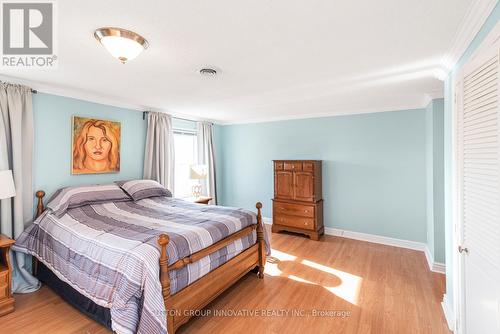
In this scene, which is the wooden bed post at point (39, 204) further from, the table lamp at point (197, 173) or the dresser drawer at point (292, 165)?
the dresser drawer at point (292, 165)

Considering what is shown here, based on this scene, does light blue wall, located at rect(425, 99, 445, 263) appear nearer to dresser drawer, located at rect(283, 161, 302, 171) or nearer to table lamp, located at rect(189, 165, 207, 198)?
dresser drawer, located at rect(283, 161, 302, 171)

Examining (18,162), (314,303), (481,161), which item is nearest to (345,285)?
(314,303)

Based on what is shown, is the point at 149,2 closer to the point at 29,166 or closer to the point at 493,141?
the point at 493,141

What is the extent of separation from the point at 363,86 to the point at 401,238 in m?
2.59

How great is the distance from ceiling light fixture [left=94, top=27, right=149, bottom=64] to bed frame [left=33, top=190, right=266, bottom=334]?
135 cm

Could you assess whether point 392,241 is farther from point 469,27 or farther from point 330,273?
point 469,27

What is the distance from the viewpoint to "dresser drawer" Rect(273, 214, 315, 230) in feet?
14.2

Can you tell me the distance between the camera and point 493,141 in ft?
4.17

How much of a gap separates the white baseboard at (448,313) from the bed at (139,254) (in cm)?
181

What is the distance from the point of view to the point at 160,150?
4219 millimetres

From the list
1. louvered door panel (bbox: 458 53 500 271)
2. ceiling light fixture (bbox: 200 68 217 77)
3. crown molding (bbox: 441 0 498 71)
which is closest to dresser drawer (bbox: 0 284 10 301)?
ceiling light fixture (bbox: 200 68 217 77)

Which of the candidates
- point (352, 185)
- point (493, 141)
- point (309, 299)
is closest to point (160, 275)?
point (309, 299)

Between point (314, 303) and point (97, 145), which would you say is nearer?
point (314, 303)

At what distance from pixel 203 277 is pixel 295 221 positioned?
8.58ft
